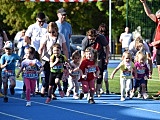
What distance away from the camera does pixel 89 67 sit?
587 inches

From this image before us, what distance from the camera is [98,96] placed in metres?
16.5

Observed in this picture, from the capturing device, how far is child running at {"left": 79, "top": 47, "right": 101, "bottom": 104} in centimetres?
1486

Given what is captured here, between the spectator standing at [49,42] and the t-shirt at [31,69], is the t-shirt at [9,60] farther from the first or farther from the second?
the t-shirt at [31,69]

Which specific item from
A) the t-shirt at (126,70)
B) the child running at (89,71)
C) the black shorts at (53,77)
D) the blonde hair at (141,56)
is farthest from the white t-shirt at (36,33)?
the blonde hair at (141,56)

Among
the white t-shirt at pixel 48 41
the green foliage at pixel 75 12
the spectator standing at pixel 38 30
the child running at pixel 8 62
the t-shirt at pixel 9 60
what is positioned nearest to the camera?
the white t-shirt at pixel 48 41

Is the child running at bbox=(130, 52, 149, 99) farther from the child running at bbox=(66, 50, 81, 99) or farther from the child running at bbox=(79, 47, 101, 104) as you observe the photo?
the child running at bbox=(79, 47, 101, 104)

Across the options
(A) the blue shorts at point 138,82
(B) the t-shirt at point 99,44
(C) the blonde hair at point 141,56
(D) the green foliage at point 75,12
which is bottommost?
(A) the blue shorts at point 138,82

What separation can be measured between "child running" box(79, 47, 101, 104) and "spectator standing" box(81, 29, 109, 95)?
2.25 feet

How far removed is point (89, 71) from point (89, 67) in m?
0.13

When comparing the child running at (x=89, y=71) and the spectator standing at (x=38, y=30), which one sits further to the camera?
the spectator standing at (x=38, y=30)

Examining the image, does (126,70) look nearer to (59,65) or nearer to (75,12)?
(59,65)

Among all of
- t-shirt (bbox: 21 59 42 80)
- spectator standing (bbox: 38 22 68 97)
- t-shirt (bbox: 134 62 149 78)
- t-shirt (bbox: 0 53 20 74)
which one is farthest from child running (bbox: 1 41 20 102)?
t-shirt (bbox: 134 62 149 78)

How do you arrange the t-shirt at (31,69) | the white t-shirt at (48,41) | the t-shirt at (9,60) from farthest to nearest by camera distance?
the t-shirt at (9,60), the white t-shirt at (48,41), the t-shirt at (31,69)

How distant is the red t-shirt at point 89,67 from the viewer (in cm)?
1491
